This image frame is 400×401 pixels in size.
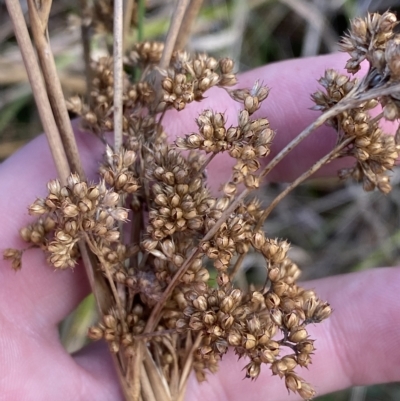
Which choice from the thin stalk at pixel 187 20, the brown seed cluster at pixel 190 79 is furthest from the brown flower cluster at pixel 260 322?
the thin stalk at pixel 187 20

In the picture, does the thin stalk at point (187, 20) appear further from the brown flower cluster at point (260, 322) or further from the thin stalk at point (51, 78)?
the brown flower cluster at point (260, 322)

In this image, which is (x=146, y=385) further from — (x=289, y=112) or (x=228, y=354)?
(x=289, y=112)

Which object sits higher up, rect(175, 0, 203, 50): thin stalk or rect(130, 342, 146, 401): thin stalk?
rect(175, 0, 203, 50): thin stalk

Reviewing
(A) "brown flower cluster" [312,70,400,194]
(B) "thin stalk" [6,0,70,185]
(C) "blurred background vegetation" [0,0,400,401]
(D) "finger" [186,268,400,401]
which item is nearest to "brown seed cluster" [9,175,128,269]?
(B) "thin stalk" [6,0,70,185]

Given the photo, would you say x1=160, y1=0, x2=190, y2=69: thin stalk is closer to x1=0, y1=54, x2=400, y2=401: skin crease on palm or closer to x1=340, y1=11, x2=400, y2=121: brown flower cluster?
x1=0, y1=54, x2=400, y2=401: skin crease on palm

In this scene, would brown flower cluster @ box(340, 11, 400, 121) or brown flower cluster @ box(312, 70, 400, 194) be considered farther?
brown flower cluster @ box(312, 70, 400, 194)

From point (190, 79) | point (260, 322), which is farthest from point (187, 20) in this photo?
point (260, 322)

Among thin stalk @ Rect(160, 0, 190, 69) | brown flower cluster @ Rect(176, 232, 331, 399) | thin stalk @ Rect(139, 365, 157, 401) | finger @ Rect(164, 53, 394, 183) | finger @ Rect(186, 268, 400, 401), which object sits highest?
thin stalk @ Rect(160, 0, 190, 69)
